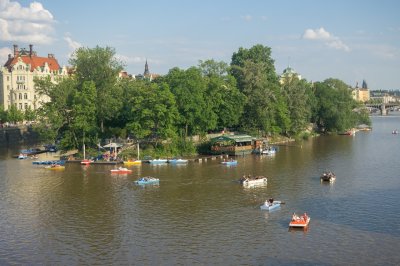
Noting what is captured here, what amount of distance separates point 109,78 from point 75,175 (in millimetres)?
30630

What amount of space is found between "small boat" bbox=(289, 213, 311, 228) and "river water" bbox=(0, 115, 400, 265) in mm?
706

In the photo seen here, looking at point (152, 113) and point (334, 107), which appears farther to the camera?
point (334, 107)

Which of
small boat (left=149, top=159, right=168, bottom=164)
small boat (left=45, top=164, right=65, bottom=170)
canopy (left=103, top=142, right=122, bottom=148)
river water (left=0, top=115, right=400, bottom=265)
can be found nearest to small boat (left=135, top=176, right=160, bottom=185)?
river water (left=0, top=115, right=400, bottom=265)

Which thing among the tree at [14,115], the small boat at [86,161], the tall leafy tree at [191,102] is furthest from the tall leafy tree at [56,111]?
the tree at [14,115]

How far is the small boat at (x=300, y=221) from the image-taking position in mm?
42188

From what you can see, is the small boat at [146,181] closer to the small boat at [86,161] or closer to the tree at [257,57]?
the small boat at [86,161]

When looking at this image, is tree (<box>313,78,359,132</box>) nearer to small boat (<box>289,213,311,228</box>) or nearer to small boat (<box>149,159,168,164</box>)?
small boat (<box>149,159,168,164</box>)

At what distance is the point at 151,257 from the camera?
35938 mm

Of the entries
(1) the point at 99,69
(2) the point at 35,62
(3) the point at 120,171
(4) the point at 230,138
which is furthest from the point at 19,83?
(3) the point at 120,171

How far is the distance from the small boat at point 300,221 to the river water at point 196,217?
2.32ft

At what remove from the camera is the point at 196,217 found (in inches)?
1834

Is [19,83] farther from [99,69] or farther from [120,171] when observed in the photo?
[120,171]

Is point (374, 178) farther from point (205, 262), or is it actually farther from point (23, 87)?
point (23, 87)

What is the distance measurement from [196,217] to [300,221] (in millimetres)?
10038
